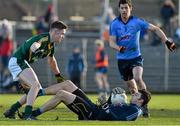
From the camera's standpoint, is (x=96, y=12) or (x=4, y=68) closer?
(x=4, y=68)

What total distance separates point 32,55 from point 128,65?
3.38 meters

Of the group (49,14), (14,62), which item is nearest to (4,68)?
(49,14)

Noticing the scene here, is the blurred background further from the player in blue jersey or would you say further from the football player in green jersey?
the football player in green jersey

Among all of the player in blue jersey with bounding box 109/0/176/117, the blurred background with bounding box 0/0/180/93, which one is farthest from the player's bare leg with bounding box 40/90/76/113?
the blurred background with bounding box 0/0/180/93

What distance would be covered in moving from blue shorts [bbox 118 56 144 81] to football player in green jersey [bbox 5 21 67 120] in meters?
2.82

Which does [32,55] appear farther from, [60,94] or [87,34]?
[87,34]

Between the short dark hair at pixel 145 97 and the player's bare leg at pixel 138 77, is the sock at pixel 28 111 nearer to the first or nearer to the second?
the short dark hair at pixel 145 97

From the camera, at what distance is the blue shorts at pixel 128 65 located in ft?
67.1

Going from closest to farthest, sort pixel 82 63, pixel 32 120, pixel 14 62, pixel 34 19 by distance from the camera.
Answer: pixel 32 120
pixel 14 62
pixel 82 63
pixel 34 19

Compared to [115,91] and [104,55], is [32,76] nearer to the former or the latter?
[115,91]

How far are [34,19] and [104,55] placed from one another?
200 inches

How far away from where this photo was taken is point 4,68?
35.8 metres

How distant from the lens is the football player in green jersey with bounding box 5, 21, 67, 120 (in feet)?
57.0

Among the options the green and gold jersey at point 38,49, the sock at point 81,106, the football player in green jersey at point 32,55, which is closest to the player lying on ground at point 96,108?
the sock at point 81,106
